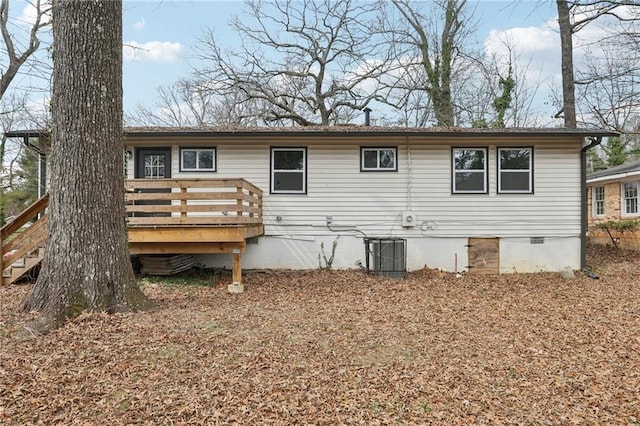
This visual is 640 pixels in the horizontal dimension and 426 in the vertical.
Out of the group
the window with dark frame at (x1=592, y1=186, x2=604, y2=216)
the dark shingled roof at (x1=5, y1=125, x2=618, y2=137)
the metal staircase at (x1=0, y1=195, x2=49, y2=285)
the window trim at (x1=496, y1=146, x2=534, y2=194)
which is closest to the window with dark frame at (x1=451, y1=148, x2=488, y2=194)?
the window trim at (x1=496, y1=146, x2=534, y2=194)

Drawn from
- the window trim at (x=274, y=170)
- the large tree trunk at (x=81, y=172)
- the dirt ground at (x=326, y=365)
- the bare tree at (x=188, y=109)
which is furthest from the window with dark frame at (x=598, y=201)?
the large tree trunk at (x=81, y=172)

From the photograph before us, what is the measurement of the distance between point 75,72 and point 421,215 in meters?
7.17

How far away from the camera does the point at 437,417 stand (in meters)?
2.77

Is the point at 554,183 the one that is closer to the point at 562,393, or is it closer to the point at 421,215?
the point at 421,215

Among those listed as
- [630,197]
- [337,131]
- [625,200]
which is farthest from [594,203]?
[337,131]

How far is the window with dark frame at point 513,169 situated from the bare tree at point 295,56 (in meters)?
9.80

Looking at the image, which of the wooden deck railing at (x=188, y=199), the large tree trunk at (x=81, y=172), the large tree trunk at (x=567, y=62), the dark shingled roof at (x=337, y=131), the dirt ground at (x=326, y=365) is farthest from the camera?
the large tree trunk at (x=567, y=62)

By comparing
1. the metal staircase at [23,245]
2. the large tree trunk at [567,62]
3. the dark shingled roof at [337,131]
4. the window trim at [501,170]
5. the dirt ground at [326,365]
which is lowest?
the dirt ground at [326,365]

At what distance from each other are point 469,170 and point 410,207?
5.41 ft

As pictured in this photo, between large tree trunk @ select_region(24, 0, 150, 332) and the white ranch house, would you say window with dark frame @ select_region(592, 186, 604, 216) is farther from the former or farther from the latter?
large tree trunk @ select_region(24, 0, 150, 332)

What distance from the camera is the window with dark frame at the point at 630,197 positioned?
1339 centimetres

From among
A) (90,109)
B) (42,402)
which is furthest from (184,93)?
Answer: (42,402)

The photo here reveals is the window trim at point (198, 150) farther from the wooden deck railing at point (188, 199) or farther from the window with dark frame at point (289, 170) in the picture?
the wooden deck railing at point (188, 199)

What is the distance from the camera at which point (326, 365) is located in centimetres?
354
